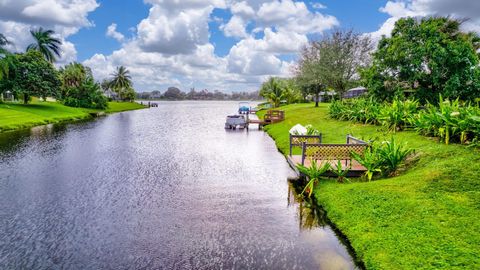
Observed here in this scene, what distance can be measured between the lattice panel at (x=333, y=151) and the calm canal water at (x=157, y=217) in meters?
2.00

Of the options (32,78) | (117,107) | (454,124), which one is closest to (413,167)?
Answer: (454,124)

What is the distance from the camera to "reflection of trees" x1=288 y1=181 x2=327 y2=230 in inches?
416

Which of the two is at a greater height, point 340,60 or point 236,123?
point 340,60

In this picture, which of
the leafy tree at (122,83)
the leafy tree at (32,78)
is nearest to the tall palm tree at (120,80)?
the leafy tree at (122,83)

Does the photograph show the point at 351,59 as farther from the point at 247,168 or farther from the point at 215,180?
the point at 215,180

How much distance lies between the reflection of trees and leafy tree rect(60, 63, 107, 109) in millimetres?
74746

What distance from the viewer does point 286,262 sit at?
8.06 m

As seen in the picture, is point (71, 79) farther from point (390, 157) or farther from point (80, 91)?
point (390, 157)

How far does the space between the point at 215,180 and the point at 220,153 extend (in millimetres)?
7863

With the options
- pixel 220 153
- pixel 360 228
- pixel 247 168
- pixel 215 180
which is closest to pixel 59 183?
pixel 215 180

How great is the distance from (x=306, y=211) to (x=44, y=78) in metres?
63.9

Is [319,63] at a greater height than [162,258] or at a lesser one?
greater

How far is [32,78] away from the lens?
186 ft

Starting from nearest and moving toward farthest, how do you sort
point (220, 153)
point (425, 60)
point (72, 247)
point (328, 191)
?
point (72, 247), point (328, 191), point (220, 153), point (425, 60)
